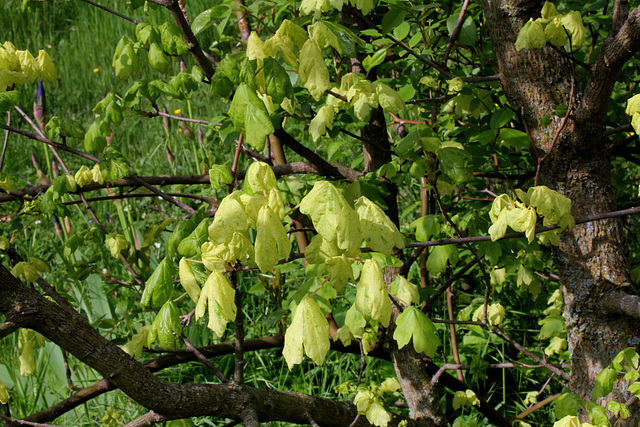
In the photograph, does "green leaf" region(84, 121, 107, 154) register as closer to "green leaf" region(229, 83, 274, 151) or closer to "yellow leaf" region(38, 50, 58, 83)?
"yellow leaf" region(38, 50, 58, 83)

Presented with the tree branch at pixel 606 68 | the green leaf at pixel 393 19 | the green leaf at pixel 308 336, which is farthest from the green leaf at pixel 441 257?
the green leaf at pixel 308 336

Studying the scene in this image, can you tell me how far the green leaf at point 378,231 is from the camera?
0.95 m

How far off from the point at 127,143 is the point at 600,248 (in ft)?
12.1

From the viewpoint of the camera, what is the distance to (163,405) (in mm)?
1070

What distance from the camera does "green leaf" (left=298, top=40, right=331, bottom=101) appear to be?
102cm

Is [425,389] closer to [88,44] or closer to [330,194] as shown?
[330,194]

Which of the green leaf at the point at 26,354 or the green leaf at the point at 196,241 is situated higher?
the green leaf at the point at 196,241

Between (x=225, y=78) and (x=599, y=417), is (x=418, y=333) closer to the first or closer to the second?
(x=599, y=417)

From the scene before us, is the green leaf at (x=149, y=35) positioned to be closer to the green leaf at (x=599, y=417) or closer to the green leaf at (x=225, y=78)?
the green leaf at (x=225, y=78)

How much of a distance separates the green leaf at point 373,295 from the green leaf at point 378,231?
0.20 feet

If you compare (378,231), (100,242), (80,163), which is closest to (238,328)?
(378,231)

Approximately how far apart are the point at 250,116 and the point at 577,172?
88cm

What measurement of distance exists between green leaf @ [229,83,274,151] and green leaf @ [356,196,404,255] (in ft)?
0.68

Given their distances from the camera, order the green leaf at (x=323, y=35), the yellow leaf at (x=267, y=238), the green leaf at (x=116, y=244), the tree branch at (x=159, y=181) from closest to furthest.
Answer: the yellow leaf at (x=267, y=238) → the green leaf at (x=323, y=35) → the tree branch at (x=159, y=181) → the green leaf at (x=116, y=244)
